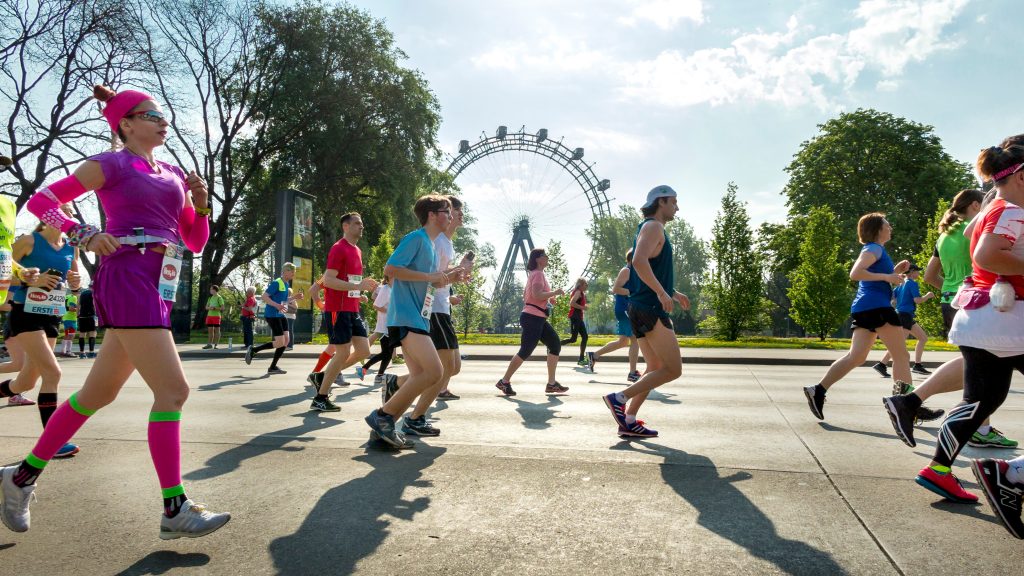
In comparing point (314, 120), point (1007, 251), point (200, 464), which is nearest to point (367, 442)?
point (200, 464)

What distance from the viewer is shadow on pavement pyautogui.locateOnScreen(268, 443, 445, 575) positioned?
2.50m

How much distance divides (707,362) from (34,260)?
12.2 m

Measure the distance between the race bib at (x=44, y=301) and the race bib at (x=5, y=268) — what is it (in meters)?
0.48

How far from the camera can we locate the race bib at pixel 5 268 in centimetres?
435

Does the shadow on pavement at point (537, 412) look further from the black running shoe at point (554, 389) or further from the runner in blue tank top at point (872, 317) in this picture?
the runner in blue tank top at point (872, 317)

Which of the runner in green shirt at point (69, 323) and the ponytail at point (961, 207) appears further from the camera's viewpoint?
the runner in green shirt at point (69, 323)

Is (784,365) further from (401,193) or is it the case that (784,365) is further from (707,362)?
(401,193)

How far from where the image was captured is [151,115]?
3.09 metres

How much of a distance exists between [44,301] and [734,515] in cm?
508

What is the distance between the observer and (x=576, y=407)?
22.8 ft

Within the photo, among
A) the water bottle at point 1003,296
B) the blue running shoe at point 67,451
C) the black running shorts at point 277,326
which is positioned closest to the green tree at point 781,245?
the black running shorts at point 277,326

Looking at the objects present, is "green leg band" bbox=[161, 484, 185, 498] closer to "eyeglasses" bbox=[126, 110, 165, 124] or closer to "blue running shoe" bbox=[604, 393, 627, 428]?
"eyeglasses" bbox=[126, 110, 165, 124]

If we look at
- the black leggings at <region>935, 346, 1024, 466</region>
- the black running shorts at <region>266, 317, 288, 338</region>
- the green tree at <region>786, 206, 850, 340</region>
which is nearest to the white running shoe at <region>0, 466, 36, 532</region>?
the black leggings at <region>935, 346, 1024, 466</region>

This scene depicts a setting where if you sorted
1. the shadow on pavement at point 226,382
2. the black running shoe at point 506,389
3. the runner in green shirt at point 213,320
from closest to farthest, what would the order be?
the black running shoe at point 506,389
the shadow on pavement at point 226,382
the runner in green shirt at point 213,320
